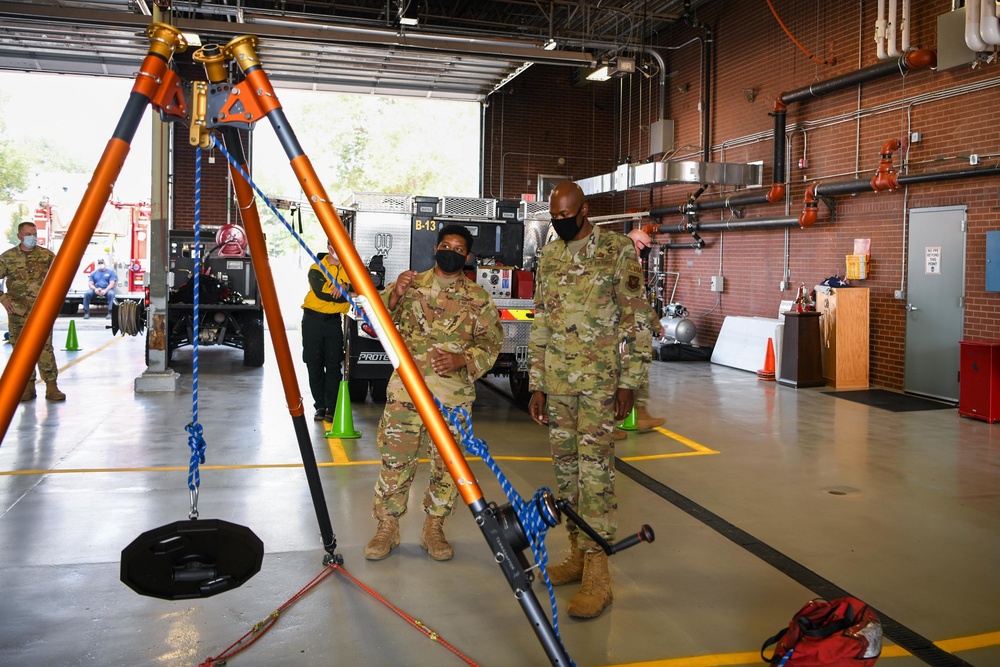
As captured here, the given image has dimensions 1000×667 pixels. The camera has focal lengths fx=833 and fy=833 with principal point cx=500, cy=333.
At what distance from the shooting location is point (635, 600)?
13.8ft

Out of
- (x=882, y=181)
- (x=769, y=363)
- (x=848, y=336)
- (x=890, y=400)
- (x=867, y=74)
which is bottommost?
(x=890, y=400)

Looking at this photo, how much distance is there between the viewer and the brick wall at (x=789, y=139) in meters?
10.8

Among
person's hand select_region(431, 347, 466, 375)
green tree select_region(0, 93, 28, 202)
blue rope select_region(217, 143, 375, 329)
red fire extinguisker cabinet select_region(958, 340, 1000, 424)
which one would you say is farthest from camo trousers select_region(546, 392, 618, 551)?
green tree select_region(0, 93, 28, 202)

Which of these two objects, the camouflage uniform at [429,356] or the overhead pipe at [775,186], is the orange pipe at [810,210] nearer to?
the overhead pipe at [775,186]

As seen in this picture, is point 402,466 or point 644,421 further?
point 644,421

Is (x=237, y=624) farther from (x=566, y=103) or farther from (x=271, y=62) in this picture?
(x=566, y=103)

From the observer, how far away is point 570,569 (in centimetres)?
436

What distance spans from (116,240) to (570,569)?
70.9 ft

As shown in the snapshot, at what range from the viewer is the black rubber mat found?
10.6 m

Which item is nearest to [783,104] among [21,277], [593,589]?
[21,277]

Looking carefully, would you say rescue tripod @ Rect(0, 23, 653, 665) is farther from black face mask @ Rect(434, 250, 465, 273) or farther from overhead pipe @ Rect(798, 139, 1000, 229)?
overhead pipe @ Rect(798, 139, 1000, 229)

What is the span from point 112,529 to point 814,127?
39.6 feet

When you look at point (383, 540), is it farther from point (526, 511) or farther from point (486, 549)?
point (526, 511)

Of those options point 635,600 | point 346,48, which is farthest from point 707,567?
point 346,48
